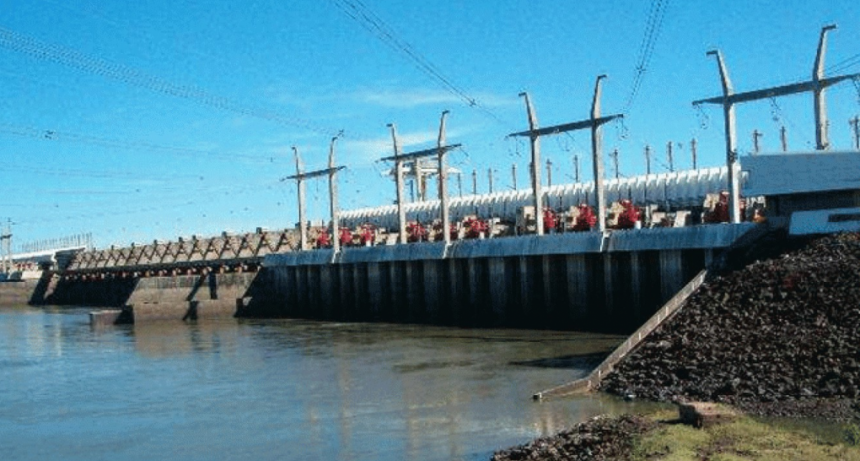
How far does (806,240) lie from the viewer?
91.2 ft

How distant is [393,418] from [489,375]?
18.7 ft

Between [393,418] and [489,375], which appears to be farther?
[489,375]

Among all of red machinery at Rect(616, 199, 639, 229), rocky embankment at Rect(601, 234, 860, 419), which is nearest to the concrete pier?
red machinery at Rect(616, 199, 639, 229)

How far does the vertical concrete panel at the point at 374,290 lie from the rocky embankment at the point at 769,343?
24.2m

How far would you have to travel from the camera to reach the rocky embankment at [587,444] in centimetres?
1514

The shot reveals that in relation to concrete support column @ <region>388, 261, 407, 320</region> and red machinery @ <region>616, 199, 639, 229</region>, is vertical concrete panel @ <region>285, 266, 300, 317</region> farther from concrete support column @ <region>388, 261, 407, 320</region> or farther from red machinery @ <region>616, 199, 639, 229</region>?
red machinery @ <region>616, 199, 639, 229</region>

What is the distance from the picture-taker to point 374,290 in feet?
160

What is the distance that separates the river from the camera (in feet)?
60.7

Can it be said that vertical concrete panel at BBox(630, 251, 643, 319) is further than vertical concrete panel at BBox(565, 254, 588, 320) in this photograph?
No

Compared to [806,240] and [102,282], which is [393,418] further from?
[102,282]

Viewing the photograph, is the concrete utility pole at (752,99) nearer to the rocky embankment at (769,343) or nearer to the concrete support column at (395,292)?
the rocky embankment at (769,343)

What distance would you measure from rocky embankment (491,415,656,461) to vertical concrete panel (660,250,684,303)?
15.6 metres

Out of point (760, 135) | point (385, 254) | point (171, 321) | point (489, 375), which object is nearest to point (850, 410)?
point (489, 375)

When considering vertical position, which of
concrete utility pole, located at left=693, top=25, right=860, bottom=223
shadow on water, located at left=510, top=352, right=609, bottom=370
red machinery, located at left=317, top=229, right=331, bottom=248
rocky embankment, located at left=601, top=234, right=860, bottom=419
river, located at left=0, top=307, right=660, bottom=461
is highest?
concrete utility pole, located at left=693, top=25, right=860, bottom=223
